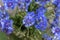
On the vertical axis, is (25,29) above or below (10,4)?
below

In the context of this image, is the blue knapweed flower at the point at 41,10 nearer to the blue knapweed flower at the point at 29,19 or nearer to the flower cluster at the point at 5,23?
the blue knapweed flower at the point at 29,19

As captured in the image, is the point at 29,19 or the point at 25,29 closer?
the point at 29,19

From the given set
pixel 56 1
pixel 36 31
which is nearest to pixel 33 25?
pixel 36 31

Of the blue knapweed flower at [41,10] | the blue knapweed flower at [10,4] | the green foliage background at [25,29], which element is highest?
the blue knapweed flower at [10,4]

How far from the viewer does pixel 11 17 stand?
0.86m

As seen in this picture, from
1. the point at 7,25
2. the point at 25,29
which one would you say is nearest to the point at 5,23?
the point at 7,25

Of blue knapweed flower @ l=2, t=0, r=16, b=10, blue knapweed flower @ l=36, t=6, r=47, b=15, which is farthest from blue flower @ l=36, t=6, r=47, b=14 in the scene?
blue knapweed flower @ l=2, t=0, r=16, b=10

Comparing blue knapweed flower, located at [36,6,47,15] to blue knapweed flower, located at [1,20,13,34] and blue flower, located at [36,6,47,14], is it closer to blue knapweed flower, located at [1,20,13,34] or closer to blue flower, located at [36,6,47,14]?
blue flower, located at [36,6,47,14]

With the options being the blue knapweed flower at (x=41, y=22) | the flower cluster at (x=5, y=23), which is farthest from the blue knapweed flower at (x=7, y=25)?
the blue knapweed flower at (x=41, y=22)

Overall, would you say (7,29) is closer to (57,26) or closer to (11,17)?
(11,17)

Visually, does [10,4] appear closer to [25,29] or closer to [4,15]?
[4,15]

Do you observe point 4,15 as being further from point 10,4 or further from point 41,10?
point 41,10

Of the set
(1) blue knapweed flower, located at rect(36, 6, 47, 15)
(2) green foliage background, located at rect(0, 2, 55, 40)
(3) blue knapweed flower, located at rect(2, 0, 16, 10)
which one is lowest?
(2) green foliage background, located at rect(0, 2, 55, 40)

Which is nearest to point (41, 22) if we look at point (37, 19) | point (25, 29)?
point (37, 19)
